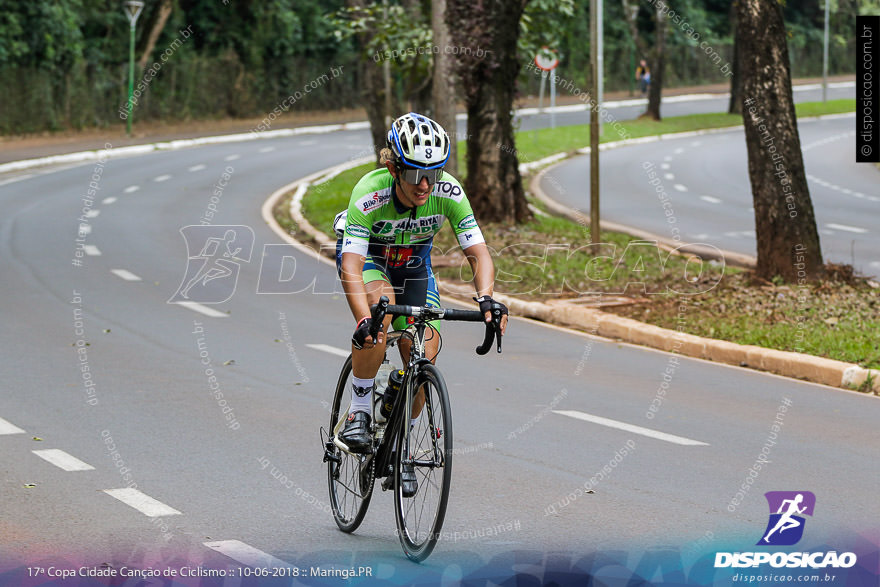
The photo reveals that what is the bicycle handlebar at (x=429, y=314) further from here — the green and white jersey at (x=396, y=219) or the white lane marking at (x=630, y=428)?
the white lane marking at (x=630, y=428)

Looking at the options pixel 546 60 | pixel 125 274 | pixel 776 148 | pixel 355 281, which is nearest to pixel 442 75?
pixel 125 274

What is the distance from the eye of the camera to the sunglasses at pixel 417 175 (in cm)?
597

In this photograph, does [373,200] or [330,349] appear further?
[330,349]

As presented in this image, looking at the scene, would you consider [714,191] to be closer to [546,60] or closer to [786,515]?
[546,60]

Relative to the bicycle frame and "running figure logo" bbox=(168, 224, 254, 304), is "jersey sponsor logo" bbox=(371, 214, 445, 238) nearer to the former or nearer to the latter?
the bicycle frame

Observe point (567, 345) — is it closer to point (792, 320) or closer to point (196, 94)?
point (792, 320)

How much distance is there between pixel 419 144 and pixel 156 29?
45.5 meters

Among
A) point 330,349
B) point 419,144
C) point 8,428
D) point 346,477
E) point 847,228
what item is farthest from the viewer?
point 847,228

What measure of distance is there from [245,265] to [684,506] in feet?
39.4

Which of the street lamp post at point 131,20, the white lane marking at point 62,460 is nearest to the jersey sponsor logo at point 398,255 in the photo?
the white lane marking at point 62,460

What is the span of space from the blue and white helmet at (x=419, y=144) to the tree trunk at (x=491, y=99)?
14.3m

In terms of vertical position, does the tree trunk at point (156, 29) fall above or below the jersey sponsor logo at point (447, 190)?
above

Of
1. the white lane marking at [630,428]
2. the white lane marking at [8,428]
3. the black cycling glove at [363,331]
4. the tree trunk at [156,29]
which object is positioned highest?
the tree trunk at [156,29]

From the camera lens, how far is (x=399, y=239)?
6.43m
